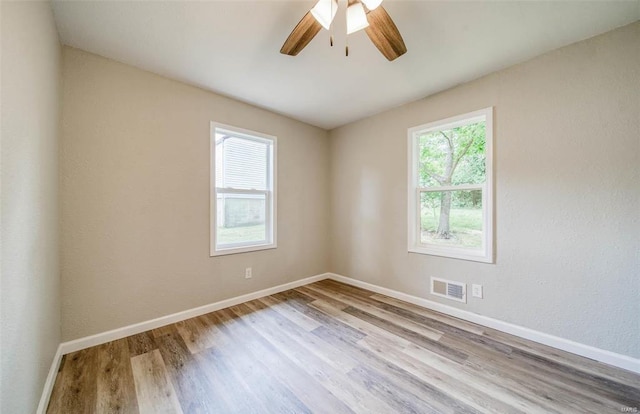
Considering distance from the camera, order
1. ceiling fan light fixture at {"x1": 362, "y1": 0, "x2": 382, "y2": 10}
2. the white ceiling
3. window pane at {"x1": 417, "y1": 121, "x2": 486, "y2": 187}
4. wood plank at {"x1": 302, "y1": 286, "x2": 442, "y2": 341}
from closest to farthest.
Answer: ceiling fan light fixture at {"x1": 362, "y1": 0, "x2": 382, "y2": 10} < the white ceiling < wood plank at {"x1": 302, "y1": 286, "x2": 442, "y2": 341} < window pane at {"x1": 417, "y1": 121, "x2": 486, "y2": 187}

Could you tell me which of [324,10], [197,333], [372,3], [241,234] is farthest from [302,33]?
[197,333]

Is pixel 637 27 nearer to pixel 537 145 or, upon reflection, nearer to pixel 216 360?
pixel 537 145

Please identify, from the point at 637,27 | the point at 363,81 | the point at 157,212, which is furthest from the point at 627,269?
the point at 157,212

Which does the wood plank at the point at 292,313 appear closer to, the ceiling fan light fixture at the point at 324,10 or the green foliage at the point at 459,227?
the green foliage at the point at 459,227

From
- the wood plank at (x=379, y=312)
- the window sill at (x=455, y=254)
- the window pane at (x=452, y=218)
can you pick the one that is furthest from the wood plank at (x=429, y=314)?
the window pane at (x=452, y=218)

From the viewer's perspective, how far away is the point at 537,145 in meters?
2.05

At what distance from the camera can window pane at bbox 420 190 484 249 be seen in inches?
96.8

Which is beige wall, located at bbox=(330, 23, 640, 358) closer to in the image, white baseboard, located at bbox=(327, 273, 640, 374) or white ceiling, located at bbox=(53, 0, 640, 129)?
white baseboard, located at bbox=(327, 273, 640, 374)

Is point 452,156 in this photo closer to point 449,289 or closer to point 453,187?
point 453,187

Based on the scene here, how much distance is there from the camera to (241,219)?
3.00 metres

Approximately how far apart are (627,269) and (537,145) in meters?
1.10

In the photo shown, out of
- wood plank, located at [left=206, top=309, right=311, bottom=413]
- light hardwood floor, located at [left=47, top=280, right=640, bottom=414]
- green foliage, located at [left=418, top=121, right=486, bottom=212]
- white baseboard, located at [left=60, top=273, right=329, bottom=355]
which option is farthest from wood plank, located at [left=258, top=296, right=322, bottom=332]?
green foliage, located at [left=418, top=121, right=486, bottom=212]

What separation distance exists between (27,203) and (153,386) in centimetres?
130

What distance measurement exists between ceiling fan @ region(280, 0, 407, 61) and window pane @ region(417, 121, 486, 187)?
1366mm
